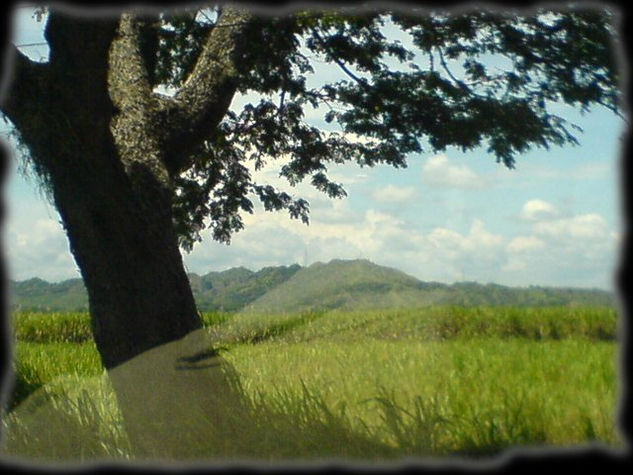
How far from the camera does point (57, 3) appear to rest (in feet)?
10.8

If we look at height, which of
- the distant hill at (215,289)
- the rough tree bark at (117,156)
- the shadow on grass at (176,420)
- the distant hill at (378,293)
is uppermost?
the rough tree bark at (117,156)

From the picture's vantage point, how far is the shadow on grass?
3279 mm

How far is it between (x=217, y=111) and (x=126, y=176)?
20.2 inches

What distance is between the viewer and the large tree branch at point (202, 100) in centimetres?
383

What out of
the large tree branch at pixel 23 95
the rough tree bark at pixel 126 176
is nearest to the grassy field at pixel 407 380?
the rough tree bark at pixel 126 176

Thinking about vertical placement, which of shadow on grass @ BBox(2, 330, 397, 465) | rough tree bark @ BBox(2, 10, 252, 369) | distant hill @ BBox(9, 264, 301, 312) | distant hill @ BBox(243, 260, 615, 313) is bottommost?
shadow on grass @ BBox(2, 330, 397, 465)

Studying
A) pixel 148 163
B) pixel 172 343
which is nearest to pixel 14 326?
pixel 172 343

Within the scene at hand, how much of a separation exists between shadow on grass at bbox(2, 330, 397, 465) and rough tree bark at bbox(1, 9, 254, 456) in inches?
0.4

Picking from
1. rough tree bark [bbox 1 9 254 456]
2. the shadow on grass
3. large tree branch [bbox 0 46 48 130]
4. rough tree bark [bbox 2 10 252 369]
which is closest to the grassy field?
the shadow on grass

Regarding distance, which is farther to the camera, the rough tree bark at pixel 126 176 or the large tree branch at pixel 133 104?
the large tree branch at pixel 133 104

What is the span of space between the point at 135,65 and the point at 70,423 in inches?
65.7

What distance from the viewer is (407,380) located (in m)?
3.21

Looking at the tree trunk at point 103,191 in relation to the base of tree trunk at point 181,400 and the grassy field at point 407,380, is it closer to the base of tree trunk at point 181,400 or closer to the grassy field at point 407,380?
the base of tree trunk at point 181,400

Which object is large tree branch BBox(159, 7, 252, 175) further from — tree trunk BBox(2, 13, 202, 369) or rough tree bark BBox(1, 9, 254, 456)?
tree trunk BBox(2, 13, 202, 369)
